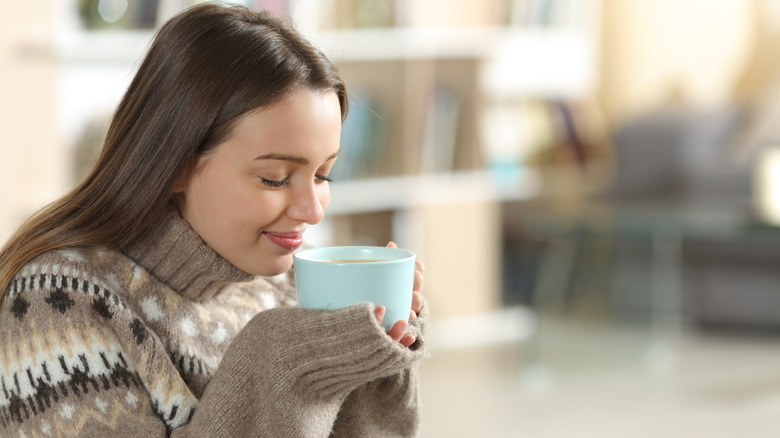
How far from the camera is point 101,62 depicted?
2.83 meters

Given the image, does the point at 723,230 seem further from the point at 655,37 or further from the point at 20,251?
the point at 20,251

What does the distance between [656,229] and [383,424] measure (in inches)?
101

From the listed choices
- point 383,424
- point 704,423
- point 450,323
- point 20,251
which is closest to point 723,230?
point 704,423

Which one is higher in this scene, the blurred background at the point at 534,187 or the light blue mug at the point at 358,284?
the light blue mug at the point at 358,284

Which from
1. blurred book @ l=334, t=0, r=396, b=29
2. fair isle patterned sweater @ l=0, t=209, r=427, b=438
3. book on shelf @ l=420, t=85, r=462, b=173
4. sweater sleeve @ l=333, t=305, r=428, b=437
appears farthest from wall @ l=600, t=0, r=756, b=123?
fair isle patterned sweater @ l=0, t=209, r=427, b=438

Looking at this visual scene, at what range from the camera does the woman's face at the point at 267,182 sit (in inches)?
33.9

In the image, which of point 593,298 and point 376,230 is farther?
point 593,298

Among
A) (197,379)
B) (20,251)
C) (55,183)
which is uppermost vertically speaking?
(20,251)

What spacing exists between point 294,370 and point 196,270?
0.18 m

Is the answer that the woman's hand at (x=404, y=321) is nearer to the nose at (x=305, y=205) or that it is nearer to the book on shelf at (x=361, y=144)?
the nose at (x=305, y=205)

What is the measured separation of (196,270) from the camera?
924mm

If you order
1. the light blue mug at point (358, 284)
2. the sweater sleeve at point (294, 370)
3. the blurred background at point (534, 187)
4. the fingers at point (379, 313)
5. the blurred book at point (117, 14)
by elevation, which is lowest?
the blurred background at point (534, 187)

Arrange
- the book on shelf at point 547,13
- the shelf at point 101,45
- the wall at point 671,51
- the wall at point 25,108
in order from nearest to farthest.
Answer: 1. the wall at point 25,108
2. the shelf at point 101,45
3. the book on shelf at point 547,13
4. the wall at point 671,51

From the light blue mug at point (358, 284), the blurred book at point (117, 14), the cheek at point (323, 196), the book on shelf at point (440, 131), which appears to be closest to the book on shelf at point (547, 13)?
the book on shelf at point (440, 131)
